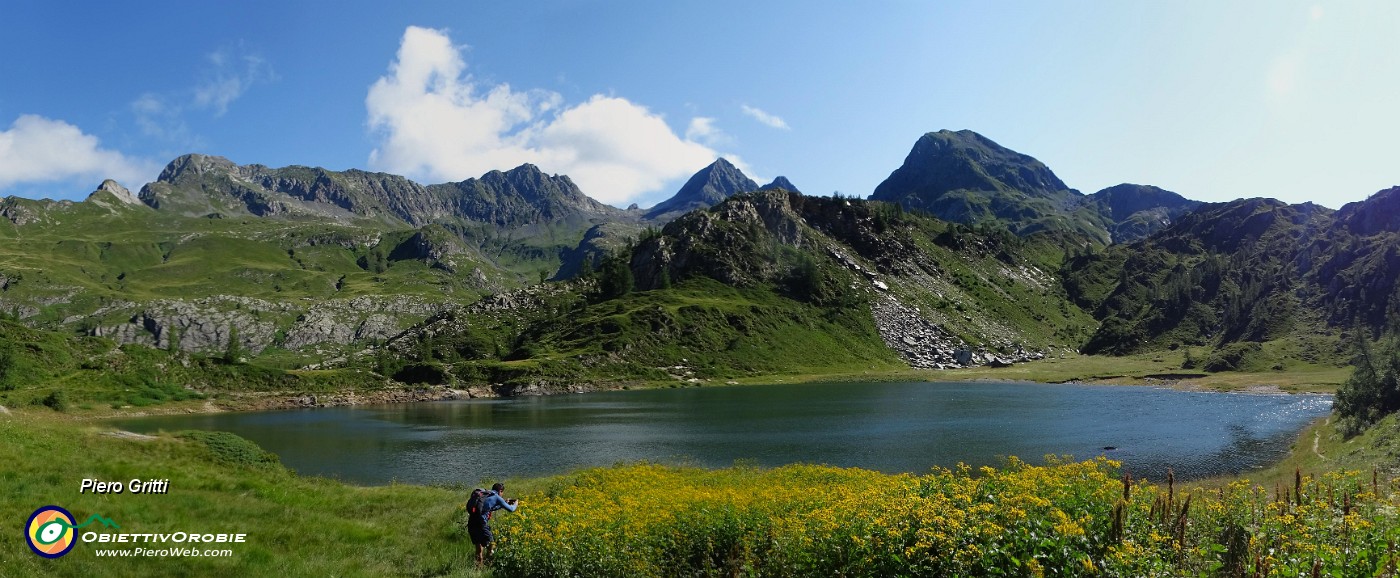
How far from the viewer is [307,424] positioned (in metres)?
115

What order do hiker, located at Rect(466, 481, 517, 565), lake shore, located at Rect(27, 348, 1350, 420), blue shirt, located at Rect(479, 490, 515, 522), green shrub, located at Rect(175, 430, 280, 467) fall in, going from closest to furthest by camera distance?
hiker, located at Rect(466, 481, 517, 565) → blue shirt, located at Rect(479, 490, 515, 522) → green shrub, located at Rect(175, 430, 280, 467) → lake shore, located at Rect(27, 348, 1350, 420)

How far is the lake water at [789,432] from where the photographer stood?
64.8 meters

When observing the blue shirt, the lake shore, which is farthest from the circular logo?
the lake shore

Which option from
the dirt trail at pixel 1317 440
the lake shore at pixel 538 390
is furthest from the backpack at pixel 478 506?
the lake shore at pixel 538 390

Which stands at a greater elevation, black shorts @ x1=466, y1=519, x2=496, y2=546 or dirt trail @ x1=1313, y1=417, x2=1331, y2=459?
black shorts @ x1=466, y1=519, x2=496, y2=546

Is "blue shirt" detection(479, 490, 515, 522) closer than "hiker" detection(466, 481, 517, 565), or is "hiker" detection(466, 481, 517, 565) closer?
"hiker" detection(466, 481, 517, 565)

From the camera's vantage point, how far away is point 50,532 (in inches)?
713

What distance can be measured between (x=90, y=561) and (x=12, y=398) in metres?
131

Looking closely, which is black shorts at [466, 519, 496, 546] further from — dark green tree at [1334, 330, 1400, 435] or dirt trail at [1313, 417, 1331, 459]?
dark green tree at [1334, 330, 1400, 435]

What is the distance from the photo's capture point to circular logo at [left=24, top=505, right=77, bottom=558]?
17.6m

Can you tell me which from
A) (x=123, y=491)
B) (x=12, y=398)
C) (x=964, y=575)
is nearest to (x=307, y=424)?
(x=12, y=398)

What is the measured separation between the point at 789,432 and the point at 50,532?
250ft

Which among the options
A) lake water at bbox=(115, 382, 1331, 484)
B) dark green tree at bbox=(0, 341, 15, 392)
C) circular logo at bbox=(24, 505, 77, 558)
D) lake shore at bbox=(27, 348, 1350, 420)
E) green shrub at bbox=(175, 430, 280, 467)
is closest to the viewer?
circular logo at bbox=(24, 505, 77, 558)
